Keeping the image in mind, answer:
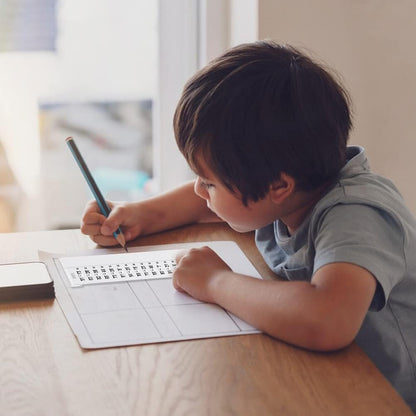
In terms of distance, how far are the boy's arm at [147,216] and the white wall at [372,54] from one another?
0.37 metres

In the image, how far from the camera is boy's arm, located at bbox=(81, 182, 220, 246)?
46.8 inches

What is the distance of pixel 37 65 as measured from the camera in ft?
5.45

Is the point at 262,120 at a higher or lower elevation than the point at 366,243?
higher

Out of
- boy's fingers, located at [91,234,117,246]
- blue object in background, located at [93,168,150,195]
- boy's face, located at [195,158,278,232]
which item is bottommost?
blue object in background, located at [93,168,150,195]

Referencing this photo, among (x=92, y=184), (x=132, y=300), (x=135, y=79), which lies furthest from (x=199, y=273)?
(x=135, y=79)

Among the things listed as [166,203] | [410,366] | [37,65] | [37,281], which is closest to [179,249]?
[166,203]

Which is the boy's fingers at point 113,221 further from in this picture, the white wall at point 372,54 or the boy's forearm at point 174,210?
the white wall at point 372,54

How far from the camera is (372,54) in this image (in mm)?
1507

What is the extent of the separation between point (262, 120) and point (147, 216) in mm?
360

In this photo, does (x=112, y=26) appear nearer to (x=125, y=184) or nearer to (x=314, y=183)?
(x=125, y=184)

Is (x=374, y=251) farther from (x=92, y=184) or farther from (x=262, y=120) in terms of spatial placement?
(x=92, y=184)

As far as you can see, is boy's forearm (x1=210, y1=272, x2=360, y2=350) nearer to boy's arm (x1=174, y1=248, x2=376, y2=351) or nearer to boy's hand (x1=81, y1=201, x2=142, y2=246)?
boy's arm (x1=174, y1=248, x2=376, y2=351)

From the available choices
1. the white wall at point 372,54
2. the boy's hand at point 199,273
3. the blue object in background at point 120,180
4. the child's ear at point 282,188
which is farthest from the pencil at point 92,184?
the blue object in background at point 120,180

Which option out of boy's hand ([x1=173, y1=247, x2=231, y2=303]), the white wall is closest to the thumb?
boy's hand ([x1=173, y1=247, x2=231, y2=303])
